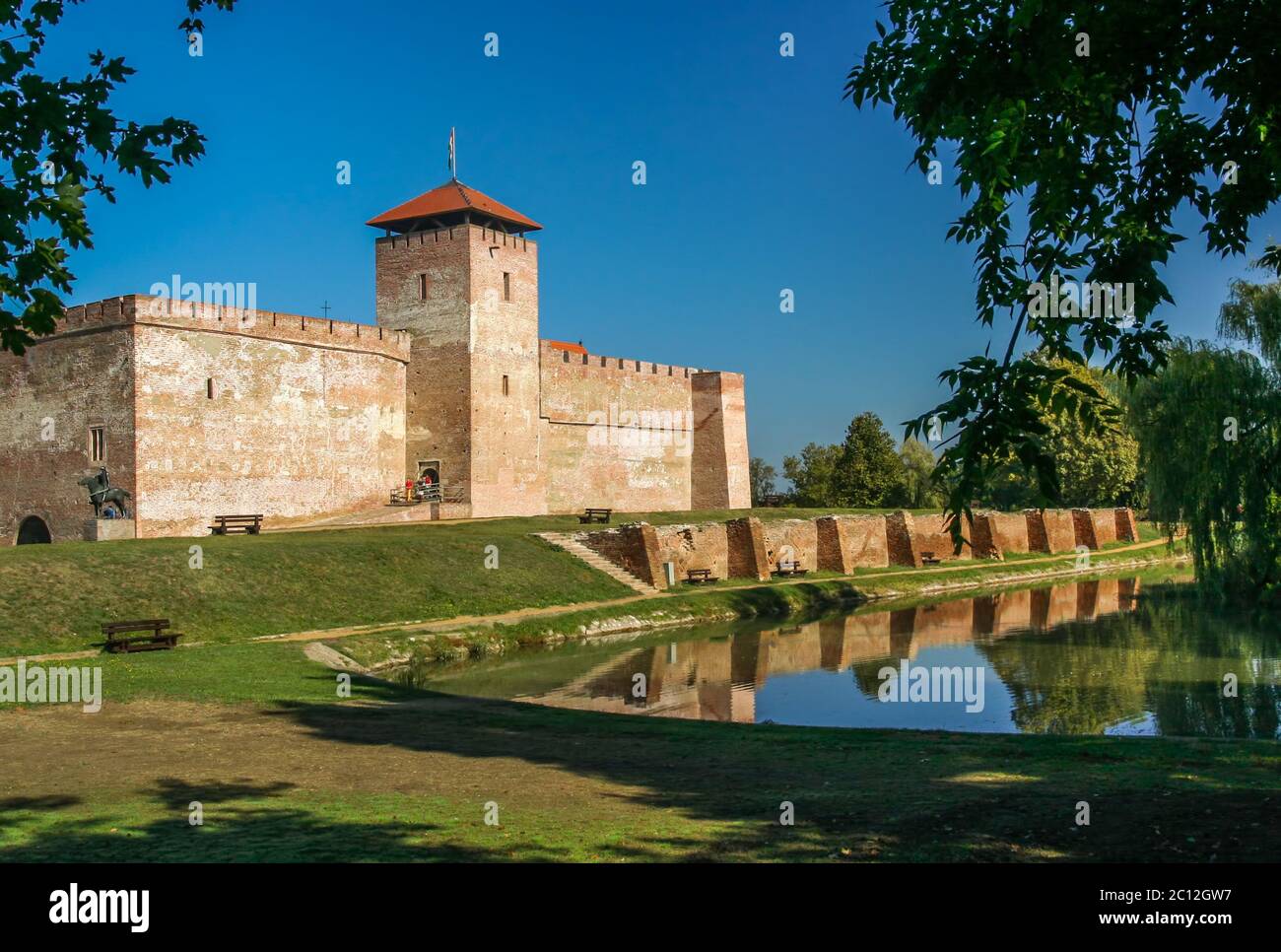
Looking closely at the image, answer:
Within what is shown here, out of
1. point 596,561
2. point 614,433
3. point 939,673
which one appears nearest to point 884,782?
point 939,673

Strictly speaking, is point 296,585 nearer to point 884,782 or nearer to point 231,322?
point 231,322

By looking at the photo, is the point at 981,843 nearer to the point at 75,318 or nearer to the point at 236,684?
the point at 236,684

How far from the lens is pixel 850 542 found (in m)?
39.0

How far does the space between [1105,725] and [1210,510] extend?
8709 millimetres

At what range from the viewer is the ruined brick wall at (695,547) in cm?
3216

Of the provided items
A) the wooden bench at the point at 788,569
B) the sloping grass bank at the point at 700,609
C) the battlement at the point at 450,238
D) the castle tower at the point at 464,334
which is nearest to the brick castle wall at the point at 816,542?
the wooden bench at the point at 788,569

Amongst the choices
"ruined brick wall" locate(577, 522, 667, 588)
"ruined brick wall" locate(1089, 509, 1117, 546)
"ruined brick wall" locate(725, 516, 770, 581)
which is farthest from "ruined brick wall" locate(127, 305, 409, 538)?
"ruined brick wall" locate(1089, 509, 1117, 546)

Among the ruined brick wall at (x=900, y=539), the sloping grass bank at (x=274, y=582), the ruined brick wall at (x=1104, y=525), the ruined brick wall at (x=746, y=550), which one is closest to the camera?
the sloping grass bank at (x=274, y=582)

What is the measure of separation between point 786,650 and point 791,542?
47.4 ft

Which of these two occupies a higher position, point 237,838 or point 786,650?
point 237,838

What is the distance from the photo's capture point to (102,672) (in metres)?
14.4

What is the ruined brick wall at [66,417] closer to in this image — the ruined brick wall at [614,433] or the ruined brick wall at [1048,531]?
the ruined brick wall at [614,433]

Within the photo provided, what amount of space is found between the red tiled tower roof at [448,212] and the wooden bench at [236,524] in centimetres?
1248
